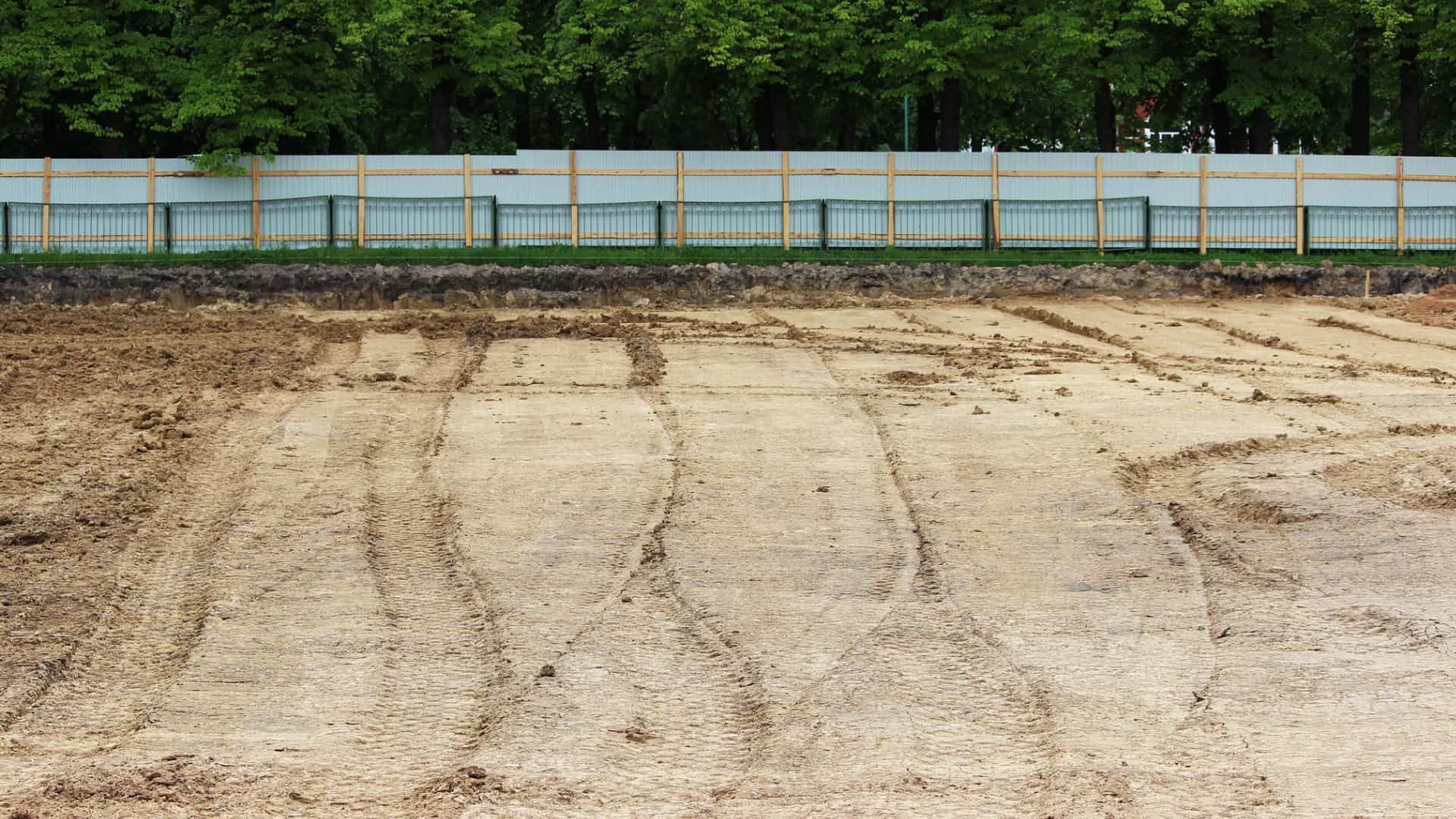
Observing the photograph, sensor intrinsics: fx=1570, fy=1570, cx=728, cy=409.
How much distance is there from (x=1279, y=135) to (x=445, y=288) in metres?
29.5

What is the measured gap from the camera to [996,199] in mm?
34406

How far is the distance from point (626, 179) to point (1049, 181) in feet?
30.7

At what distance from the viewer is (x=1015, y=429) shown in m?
14.0

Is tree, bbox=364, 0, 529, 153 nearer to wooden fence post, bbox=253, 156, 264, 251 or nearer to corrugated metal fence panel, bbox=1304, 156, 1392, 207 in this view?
wooden fence post, bbox=253, 156, 264, 251

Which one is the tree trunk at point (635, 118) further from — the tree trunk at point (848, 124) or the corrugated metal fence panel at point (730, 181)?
the corrugated metal fence panel at point (730, 181)

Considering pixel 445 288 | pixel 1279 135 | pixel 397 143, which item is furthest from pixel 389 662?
pixel 1279 135

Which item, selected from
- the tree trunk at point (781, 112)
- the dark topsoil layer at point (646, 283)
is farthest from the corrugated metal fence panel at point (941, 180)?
the tree trunk at point (781, 112)

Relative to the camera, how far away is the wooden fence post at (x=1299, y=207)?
3412 centimetres

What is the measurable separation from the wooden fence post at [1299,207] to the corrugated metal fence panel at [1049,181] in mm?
4382

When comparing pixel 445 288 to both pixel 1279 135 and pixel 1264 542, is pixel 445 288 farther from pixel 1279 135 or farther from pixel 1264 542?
pixel 1279 135

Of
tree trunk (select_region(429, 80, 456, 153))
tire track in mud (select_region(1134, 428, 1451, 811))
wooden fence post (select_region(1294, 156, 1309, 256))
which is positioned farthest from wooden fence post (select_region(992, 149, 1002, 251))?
tire track in mud (select_region(1134, 428, 1451, 811))

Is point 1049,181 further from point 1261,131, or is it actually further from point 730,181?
point 1261,131

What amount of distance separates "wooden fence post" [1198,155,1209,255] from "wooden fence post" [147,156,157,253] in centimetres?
2248

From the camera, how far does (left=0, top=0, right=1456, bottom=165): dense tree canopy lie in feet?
117
